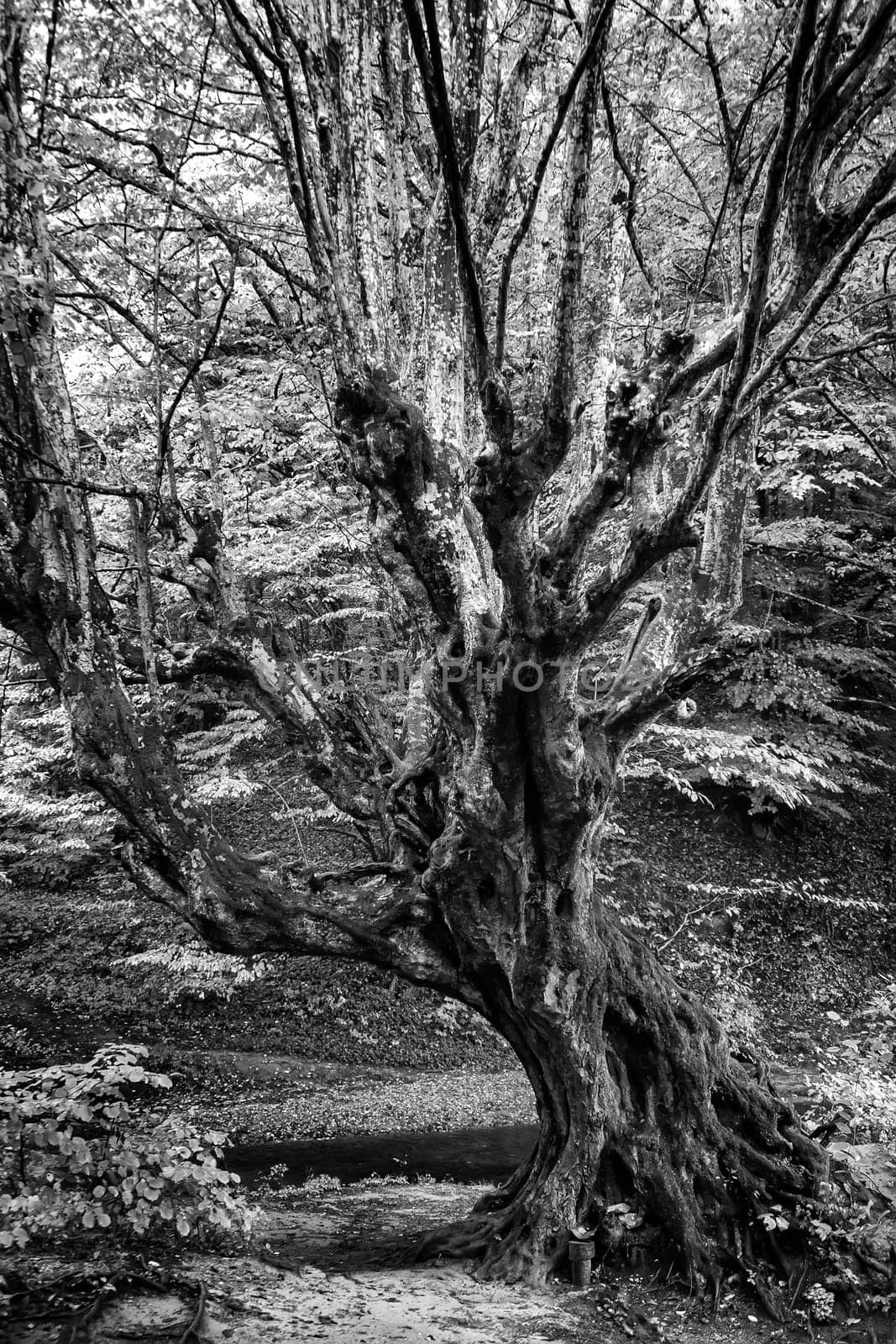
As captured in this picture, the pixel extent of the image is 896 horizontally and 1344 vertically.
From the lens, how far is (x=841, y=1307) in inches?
154

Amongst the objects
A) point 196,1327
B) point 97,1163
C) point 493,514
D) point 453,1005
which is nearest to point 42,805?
point 453,1005

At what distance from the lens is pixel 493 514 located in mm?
3527

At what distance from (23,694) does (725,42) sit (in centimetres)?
1092

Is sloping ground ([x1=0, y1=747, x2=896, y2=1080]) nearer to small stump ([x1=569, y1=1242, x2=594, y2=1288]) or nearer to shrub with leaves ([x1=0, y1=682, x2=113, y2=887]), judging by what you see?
shrub with leaves ([x1=0, y1=682, x2=113, y2=887])

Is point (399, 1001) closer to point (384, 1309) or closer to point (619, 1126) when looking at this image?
point (619, 1126)

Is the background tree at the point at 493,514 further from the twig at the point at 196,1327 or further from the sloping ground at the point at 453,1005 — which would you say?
the sloping ground at the point at 453,1005

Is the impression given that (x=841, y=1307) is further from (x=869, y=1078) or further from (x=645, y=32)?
(x=645, y=32)

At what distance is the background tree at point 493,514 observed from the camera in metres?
3.40

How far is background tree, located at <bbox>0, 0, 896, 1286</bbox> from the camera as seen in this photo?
3.40 meters

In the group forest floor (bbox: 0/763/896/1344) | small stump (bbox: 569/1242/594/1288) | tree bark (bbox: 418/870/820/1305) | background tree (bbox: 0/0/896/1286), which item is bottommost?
forest floor (bbox: 0/763/896/1344)

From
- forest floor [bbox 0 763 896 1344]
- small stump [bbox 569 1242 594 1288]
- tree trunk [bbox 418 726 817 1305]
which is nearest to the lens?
small stump [bbox 569 1242 594 1288]

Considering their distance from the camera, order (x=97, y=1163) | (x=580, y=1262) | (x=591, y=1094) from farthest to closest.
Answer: (x=591, y=1094) < (x=580, y=1262) < (x=97, y=1163)

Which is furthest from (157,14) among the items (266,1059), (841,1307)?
(266,1059)

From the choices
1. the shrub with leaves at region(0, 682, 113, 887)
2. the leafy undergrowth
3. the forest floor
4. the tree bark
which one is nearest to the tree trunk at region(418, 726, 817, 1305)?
the tree bark
